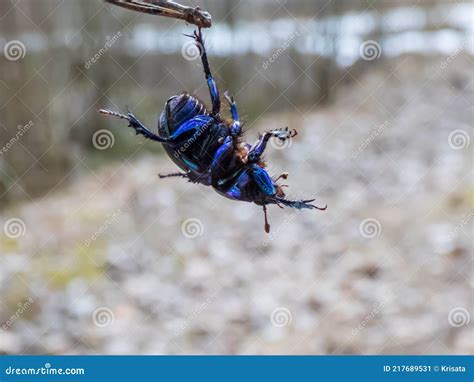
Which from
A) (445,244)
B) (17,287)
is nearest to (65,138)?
(17,287)

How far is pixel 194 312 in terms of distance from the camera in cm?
814

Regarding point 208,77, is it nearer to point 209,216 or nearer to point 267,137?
point 267,137

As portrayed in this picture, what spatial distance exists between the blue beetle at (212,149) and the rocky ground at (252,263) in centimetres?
605

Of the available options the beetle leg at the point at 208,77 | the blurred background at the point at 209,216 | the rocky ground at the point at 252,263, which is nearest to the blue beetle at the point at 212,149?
the beetle leg at the point at 208,77

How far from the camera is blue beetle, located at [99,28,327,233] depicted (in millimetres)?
1404

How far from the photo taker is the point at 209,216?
33.1ft

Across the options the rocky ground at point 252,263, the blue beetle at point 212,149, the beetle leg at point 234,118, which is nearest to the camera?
the blue beetle at point 212,149

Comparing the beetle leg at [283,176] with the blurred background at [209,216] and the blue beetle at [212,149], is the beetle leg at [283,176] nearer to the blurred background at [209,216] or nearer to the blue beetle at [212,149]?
→ the blue beetle at [212,149]

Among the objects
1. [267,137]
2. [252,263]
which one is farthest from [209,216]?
[267,137]

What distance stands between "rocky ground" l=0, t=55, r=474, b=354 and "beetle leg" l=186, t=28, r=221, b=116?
6036 millimetres

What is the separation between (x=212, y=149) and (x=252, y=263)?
307 inches

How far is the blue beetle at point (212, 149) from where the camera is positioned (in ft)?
4.61

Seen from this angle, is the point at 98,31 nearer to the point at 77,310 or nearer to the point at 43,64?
the point at 43,64
